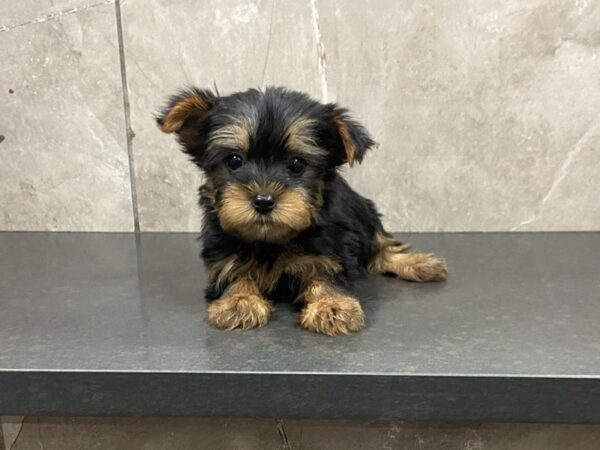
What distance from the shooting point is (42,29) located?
226 centimetres

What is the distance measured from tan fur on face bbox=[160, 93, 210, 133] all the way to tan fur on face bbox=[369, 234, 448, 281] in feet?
2.27

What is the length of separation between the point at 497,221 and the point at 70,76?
1.56 metres

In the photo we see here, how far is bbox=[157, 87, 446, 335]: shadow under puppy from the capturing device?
150 centimetres

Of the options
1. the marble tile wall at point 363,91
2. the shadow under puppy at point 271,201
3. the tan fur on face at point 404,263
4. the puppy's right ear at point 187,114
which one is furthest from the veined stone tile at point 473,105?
the puppy's right ear at point 187,114

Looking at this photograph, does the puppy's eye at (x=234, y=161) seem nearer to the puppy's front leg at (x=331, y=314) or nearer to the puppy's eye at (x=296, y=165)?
the puppy's eye at (x=296, y=165)

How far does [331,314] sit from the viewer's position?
4.89ft

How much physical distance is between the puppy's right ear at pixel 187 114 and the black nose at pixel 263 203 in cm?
28

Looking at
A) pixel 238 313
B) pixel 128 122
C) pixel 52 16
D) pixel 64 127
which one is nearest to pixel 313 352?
pixel 238 313

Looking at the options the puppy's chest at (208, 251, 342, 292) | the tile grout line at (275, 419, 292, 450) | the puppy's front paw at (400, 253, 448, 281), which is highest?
the puppy's chest at (208, 251, 342, 292)

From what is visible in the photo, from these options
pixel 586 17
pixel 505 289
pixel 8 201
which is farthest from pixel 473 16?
pixel 8 201

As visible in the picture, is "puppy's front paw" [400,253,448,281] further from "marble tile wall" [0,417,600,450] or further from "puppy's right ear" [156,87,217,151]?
"puppy's right ear" [156,87,217,151]

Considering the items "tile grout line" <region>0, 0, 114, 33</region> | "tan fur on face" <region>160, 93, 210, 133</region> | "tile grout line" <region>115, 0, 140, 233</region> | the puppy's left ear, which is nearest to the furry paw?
the puppy's left ear

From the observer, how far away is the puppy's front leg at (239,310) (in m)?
1.52

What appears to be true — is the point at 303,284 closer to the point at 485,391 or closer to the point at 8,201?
the point at 485,391
